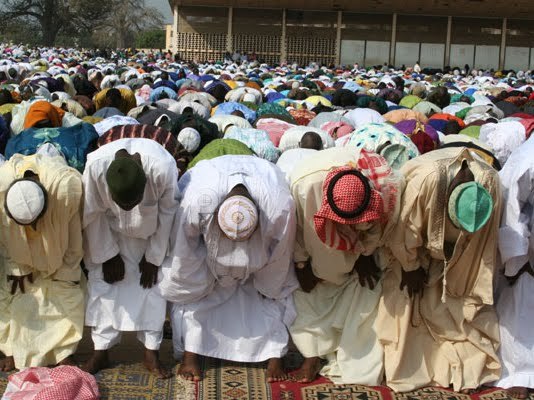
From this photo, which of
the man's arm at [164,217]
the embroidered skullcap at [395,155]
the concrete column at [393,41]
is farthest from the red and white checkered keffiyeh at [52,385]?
the concrete column at [393,41]

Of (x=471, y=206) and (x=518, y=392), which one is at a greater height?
(x=471, y=206)

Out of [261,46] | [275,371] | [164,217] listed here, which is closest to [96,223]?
[164,217]

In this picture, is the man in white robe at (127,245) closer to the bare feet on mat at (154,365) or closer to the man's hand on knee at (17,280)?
the bare feet on mat at (154,365)

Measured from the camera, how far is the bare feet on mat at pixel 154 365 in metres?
3.74

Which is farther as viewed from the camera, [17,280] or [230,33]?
[230,33]

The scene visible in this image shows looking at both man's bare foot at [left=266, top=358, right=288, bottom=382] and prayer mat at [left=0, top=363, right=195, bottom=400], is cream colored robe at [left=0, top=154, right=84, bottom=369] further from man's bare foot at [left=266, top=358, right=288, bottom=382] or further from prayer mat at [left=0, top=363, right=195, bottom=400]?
man's bare foot at [left=266, top=358, right=288, bottom=382]

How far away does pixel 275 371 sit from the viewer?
12.4 ft

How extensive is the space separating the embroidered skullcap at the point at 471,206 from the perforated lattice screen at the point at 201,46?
28983mm

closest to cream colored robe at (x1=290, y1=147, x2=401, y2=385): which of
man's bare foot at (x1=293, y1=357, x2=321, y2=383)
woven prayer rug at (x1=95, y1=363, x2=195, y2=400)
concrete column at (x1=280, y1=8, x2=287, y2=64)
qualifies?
man's bare foot at (x1=293, y1=357, x2=321, y2=383)

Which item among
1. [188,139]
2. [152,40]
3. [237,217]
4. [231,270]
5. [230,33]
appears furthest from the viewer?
[152,40]

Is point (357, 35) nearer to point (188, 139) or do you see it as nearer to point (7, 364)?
point (188, 139)

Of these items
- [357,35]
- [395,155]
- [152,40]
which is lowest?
[395,155]

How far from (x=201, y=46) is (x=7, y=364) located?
29.2m

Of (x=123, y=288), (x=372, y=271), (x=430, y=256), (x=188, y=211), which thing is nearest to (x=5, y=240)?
(x=123, y=288)
